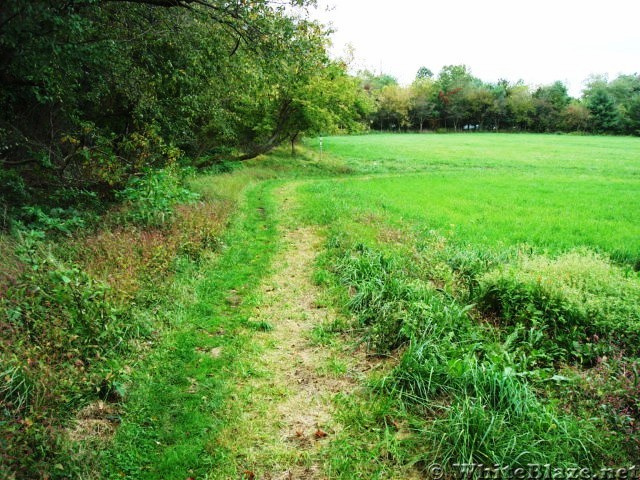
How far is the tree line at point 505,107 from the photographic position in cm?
7629

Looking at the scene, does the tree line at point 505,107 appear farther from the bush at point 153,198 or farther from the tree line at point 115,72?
the bush at point 153,198

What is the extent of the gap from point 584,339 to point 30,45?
1071 cm

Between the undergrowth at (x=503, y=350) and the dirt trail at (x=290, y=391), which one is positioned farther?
the dirt trail at (x=290, y=391)

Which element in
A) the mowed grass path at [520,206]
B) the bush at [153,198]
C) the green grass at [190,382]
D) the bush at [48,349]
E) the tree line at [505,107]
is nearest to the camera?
the bush at [48,349]

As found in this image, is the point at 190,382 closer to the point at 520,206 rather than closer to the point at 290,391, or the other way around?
the point at 290,391

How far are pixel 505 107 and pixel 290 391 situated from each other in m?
96.4

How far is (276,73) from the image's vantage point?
1166cm

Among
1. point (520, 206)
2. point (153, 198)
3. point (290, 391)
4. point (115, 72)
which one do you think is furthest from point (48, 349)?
point (520, 206)

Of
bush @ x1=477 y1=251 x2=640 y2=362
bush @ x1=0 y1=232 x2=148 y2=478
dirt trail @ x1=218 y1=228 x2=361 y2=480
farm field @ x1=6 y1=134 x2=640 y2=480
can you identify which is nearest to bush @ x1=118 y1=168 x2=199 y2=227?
farm field @ x1=6 y1=134 x2=640 y2=480

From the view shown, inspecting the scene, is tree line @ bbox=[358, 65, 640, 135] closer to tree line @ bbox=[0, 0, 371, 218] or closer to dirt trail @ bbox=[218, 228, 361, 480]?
tree line @ bbox=[0, 0, 371, 218]

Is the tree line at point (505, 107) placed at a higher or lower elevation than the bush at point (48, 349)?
higher

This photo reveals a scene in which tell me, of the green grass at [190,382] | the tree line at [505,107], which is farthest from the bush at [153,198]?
the tree line at [505,107]

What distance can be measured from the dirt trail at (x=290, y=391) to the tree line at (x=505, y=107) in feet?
253

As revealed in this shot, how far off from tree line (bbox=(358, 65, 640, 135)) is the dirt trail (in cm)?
7713
